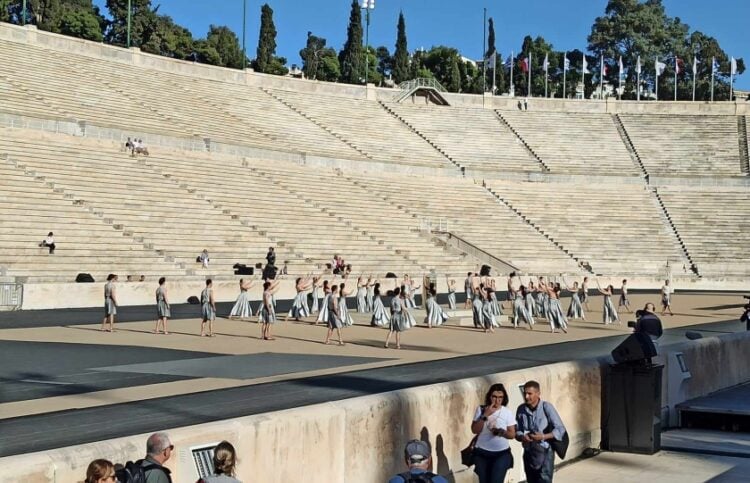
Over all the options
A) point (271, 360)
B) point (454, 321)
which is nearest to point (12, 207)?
point (454, 321)

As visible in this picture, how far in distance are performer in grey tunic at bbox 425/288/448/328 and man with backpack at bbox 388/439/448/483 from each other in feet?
67.3

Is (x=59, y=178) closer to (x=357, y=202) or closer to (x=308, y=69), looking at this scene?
(x=357, y=202)

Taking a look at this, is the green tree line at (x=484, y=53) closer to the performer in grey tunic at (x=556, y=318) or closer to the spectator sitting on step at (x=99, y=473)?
the performer in grey tunic at (x=556, y=318)

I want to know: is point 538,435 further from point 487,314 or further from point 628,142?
point 628,142

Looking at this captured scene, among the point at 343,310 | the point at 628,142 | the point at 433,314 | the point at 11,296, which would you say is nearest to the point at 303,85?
the point at 628,142

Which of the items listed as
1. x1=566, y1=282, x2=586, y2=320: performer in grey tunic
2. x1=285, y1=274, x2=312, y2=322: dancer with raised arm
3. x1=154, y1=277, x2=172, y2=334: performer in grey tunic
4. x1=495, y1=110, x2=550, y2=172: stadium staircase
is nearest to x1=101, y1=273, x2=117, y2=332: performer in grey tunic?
x1=154, y1=277, x2=172, y2=334: performer in grey tunic

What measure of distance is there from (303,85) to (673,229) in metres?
24.5

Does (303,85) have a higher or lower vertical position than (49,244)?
higher

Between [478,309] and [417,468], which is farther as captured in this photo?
[478,309]

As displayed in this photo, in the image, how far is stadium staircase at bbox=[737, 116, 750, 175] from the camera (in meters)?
63.5

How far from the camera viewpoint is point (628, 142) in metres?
67.7

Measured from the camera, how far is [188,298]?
3155 centimetres

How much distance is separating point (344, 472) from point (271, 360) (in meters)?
9.87

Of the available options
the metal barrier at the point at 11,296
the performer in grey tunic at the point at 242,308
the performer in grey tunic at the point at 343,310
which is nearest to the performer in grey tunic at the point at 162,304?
the performer in grey tunic at the point at 343,310
